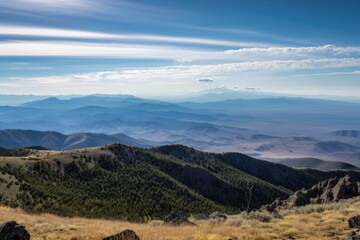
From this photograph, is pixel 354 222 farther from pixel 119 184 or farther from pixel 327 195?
pixel 119 184

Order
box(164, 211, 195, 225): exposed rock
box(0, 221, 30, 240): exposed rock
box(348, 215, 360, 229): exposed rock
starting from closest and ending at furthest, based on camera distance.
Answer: box(0, 221, 30, 240): exposed rock, box(348, 215, 360, 229): exposed rock, box(164, 211, 195, 225): exposed rock

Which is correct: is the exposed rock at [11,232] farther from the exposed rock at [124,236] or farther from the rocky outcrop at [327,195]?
the rocky outcrop at [327,195]

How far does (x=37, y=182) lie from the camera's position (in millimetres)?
66062

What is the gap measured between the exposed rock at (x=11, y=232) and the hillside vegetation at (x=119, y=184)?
21.0m

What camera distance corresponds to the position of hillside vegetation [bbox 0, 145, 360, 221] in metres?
58.6

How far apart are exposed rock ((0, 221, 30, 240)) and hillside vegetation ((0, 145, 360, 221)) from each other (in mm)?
21017

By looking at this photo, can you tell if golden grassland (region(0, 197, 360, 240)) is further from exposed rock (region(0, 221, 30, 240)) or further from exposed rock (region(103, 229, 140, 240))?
exposed rock (region(0, 221, 30, 240))

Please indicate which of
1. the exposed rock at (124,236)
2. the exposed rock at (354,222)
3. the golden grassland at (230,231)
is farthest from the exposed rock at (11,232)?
the exposed rock at (354,222)

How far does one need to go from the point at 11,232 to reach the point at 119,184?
7175 centimetres

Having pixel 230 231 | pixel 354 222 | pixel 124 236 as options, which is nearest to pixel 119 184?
pixel 230 231

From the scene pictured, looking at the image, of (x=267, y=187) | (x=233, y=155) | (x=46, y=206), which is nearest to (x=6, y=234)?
(x=46, y=206)

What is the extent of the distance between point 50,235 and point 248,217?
40.7 ft

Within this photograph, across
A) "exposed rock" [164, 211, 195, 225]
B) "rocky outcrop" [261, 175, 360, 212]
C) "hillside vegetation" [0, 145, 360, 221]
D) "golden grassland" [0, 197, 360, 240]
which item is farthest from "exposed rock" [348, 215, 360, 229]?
"rocky outcrop" [261, 175, 360, 212]

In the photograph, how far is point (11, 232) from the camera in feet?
46.8
